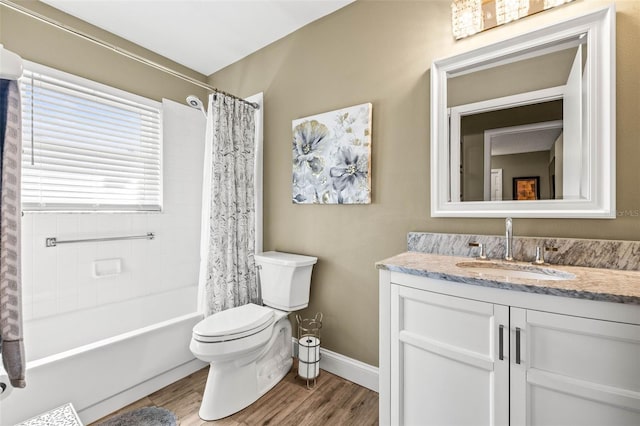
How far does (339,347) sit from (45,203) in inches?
88.4

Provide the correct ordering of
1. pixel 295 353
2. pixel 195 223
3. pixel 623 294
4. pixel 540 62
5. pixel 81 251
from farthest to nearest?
1. pixel 195 223
2. pixel 295 353
3. pixel 81 251
4. pixel 540 62
5. pixel 623 294

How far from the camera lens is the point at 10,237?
0.81m

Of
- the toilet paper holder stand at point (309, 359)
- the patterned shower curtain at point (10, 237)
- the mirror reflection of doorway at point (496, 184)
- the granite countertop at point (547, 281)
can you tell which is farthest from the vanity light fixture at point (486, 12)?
the toilet paper holder stand at point (309, 359)

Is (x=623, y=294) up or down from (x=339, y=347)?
up

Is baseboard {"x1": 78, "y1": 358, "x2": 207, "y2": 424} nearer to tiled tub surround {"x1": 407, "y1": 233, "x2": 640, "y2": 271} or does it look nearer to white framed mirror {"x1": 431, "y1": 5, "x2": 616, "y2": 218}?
tiled tub surround {"x1": 407, "y1": 233, "x2": 640, "y2": 271}

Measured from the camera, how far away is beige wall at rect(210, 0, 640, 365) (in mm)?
1232

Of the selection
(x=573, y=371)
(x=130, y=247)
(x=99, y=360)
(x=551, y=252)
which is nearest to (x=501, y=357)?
(x=573, y=371)

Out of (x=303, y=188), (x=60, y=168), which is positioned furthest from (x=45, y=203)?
(x=303, y=188)

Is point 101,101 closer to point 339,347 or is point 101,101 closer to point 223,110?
point 223,110

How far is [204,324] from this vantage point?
1690 millimetres

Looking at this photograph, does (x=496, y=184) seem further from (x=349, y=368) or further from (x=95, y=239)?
(x=95, y=239)

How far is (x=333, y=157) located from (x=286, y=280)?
91 centimetres

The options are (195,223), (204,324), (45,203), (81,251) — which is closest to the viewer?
(204,324)

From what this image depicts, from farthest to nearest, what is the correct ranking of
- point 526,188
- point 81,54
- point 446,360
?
point 81,54
point 526,188
point 446,360
